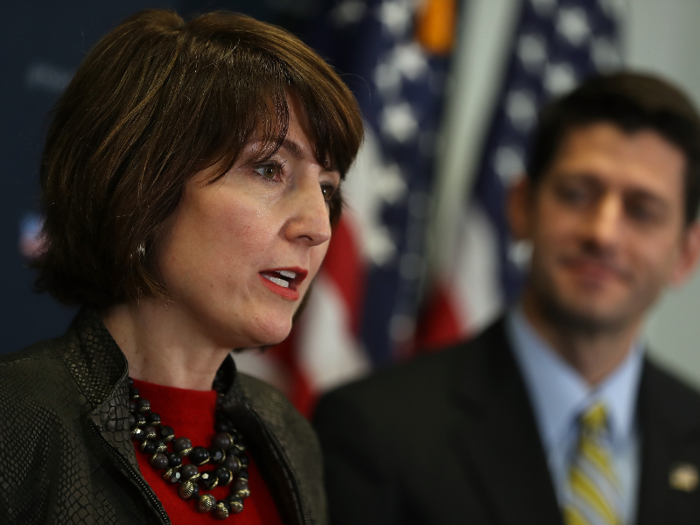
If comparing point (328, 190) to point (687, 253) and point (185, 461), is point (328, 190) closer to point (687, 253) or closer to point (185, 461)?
point (185, 461)

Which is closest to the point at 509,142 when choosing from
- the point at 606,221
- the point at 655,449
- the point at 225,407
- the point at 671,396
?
the point at 606,221

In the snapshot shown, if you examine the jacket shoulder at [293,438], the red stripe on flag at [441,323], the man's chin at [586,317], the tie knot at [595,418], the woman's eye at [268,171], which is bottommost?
the red stripe on flag at [441,323]

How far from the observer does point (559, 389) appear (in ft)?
5.71

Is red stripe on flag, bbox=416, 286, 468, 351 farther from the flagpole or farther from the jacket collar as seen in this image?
the jacket collar

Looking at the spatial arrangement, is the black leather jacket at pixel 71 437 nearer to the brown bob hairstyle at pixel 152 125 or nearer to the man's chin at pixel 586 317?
the brown bob hairstyle at pixel 152 125

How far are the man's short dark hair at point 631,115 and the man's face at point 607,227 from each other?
0.03 metres

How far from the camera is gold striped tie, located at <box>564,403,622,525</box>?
5.29 ft

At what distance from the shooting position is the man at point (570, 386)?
62.5 inches

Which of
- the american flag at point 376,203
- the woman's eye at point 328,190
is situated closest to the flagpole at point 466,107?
the american flag at point 376,203

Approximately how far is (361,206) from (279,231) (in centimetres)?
151

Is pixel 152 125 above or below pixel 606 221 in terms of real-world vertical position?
above

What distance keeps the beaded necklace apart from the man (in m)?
0.66

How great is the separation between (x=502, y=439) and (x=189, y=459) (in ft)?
3.05

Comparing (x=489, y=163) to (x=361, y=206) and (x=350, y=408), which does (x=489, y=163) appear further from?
(x=350, y=408)
